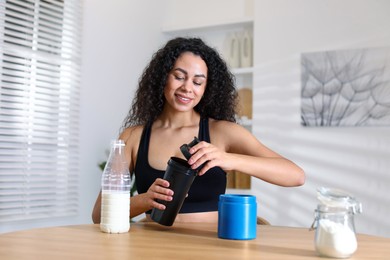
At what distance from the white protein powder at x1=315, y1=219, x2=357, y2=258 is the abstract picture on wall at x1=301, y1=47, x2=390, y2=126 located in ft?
9.07

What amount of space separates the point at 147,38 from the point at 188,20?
0.48 m

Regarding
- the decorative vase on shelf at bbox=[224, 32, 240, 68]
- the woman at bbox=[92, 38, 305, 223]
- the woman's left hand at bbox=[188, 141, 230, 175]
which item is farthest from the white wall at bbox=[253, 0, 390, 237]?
the woman's left hand at bbox=[188, 141, 230, 175]

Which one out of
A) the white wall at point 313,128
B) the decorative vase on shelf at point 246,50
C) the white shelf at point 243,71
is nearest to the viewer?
the white wall at point 313,128

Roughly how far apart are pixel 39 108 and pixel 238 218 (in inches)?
95.1

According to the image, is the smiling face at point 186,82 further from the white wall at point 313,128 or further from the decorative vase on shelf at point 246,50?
the decorative vase on shelf at point 246,50

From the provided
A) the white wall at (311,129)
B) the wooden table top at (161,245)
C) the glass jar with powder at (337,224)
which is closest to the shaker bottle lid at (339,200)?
the glass jar with powder at (337,224)

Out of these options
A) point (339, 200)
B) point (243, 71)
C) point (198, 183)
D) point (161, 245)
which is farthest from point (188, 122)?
point (243, 71)

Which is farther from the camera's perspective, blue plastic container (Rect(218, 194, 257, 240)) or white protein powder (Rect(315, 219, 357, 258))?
blue plastic container (Rect(218, 194, 257, 240))

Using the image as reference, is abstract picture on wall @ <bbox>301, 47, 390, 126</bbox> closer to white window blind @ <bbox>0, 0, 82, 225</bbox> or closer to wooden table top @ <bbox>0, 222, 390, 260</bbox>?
white window blind @ <bbox>0, 0, 82, 225</bbox>

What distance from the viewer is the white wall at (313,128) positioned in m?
3.65

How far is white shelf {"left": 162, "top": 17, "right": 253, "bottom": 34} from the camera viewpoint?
4387 millimetres

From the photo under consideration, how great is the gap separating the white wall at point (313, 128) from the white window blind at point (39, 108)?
1.54m

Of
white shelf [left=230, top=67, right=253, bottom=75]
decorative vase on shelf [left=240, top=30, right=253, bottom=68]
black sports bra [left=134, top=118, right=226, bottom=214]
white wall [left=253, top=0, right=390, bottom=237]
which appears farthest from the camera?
decorative vase on shelf [left=240, top=30, right=253, bottom=68]

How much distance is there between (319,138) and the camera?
389cm
